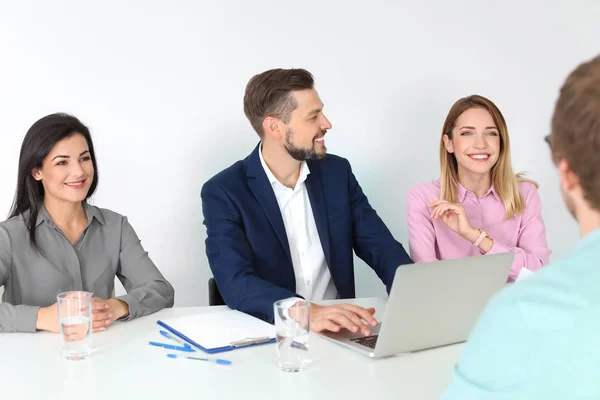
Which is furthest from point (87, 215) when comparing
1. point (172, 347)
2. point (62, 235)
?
point (172, 347)

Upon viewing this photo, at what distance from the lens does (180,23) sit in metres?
3.14

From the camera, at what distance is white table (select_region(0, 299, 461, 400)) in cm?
142


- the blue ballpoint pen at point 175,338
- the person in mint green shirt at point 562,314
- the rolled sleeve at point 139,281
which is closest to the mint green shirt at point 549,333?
the person in mint green shirt at point 562,314

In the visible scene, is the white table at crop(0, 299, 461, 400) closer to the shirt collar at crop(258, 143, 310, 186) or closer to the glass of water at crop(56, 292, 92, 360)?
the glass of water at crop(56, 292, 92, 360)

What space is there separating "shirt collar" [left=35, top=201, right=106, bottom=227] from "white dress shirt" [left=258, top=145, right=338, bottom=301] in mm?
639

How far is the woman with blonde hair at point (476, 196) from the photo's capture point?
2.71 m

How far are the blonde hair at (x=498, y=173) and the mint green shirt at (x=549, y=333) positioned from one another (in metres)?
1.91

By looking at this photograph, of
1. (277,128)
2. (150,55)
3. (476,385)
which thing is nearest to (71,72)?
(150,55)

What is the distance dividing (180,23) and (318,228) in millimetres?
1194

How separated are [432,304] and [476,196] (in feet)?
4.23

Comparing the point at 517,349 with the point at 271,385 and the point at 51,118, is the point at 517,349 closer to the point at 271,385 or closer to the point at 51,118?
the point at 271,385

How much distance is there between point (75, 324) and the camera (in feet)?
5.50

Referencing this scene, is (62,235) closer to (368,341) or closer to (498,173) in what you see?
(368,341)

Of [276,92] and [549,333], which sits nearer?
[549,333]
